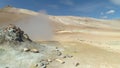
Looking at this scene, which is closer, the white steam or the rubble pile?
the rubble pile

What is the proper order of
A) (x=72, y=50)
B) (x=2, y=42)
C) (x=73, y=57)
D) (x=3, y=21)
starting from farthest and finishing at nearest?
(x=3, y=21), (x=72, y=50), (x=2, y=42), (x=73, y=57)

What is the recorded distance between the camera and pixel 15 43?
2886 centimetres

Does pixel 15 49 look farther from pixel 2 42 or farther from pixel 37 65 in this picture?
pixel 37 65

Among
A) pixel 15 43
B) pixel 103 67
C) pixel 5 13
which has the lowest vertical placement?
pixel 103 67

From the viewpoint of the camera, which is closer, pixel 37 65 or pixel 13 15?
pixel 37 65

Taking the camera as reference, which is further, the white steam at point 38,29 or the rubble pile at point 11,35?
the white steam at point 38,29

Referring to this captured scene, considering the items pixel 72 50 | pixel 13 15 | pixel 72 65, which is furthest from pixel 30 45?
pixel 13 15

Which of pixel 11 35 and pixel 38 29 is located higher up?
pixel 11 35

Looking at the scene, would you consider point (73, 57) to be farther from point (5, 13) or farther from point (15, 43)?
point (5, 13)

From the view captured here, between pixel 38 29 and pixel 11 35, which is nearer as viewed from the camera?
pixel 11 35

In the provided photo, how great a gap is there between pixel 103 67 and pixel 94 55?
490cm

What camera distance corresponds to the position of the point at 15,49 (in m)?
27.9

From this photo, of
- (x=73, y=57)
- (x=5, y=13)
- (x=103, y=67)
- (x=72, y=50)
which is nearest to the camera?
(x=103, y=67)

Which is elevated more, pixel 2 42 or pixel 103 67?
pixel 2 42
